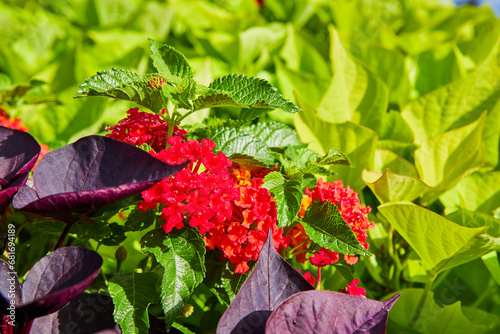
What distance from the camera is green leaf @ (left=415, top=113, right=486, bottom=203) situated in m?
1.07

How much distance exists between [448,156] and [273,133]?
417 mm

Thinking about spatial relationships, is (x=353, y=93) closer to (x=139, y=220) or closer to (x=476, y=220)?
(x=476, y=220)

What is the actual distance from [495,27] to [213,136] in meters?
1.25

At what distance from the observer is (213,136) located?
0.86 metres

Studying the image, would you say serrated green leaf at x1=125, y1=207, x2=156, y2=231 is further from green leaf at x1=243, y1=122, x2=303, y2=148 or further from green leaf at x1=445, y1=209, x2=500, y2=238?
green leaf at x1=445, y1=209, x2=500, y2=238

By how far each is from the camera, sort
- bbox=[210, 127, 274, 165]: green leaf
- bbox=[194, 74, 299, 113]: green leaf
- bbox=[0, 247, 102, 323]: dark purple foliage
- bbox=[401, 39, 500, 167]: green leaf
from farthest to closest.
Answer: bbox=[401, 39, 500, 167]: green leaf → bbox=[210, 127, 274, 165]: green leaf → bbox=[194, 74, 299, 113]: green leaf → bbox=[0, 247, 102, 323]: dark purple foliage

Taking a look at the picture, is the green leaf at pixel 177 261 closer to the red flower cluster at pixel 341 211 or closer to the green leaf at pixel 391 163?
the red flower cluster at pixel 341 211

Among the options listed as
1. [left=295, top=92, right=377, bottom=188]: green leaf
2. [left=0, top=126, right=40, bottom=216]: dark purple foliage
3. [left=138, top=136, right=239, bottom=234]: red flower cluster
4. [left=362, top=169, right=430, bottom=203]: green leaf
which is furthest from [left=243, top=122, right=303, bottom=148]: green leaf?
[left=0, top=126, right=40, bottom=216]: dark purple foliage

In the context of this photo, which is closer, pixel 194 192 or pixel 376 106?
pixel 194 192

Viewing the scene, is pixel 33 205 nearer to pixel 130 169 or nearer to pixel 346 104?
pixel 130 169

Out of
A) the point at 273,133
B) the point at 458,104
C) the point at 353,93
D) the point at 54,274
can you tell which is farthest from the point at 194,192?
the point at 458,104

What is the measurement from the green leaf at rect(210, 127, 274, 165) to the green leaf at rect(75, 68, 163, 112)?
5.1 inches

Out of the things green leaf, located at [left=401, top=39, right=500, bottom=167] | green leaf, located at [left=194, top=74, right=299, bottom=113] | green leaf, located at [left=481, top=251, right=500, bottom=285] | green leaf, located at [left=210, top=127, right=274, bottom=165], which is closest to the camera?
green leaf, located at [left=194, top=74, right=299, bottom=113]

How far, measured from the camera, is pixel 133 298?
2.39 feet
